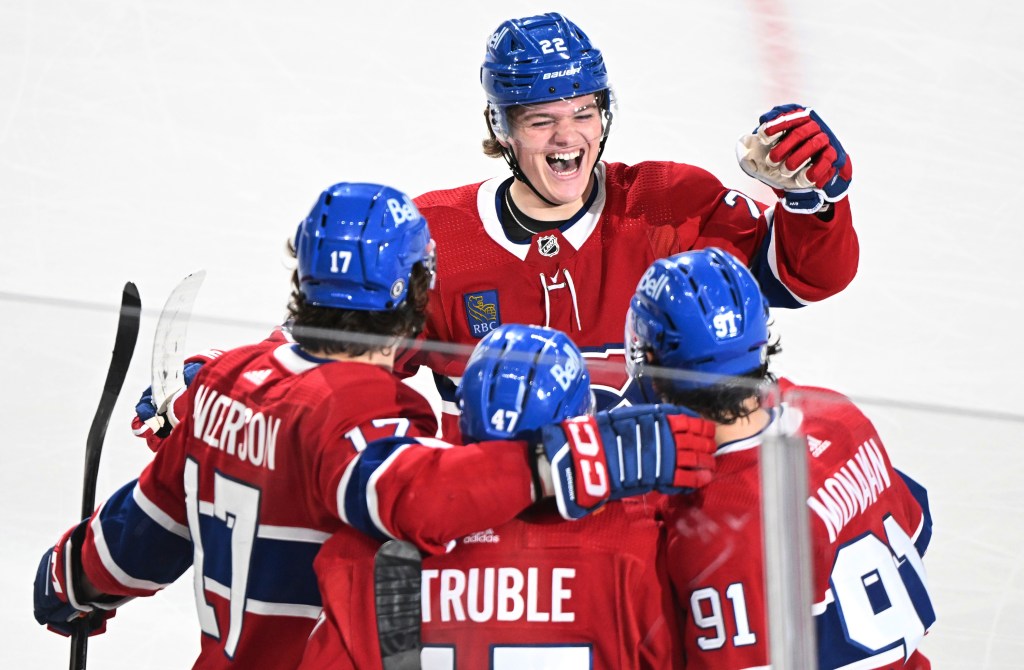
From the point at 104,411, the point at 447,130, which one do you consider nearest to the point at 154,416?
the point at 104,411

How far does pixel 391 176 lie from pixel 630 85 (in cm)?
83

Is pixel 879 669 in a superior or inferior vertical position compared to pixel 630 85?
inferior

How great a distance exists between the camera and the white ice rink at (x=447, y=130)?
3707 millimetres

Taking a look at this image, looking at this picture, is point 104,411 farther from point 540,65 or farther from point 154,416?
point 540,65

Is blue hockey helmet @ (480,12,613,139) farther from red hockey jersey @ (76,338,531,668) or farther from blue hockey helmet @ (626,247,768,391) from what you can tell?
red hockey jersey @ (76,338,531,668)

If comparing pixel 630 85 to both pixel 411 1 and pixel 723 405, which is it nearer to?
pixel 411 1

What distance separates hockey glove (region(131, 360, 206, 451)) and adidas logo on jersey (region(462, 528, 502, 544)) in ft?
1.25

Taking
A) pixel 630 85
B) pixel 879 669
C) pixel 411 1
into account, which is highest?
pixel 411 1

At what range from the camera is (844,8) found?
15.6 ft

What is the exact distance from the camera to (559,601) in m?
1.56

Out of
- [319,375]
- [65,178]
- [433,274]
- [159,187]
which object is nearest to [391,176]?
[159,187]

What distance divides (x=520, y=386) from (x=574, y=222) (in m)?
1.13

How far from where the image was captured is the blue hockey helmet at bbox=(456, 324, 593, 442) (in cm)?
156

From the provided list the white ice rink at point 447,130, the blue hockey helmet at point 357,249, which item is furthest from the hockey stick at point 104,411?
the white ice rink at point 447,130
